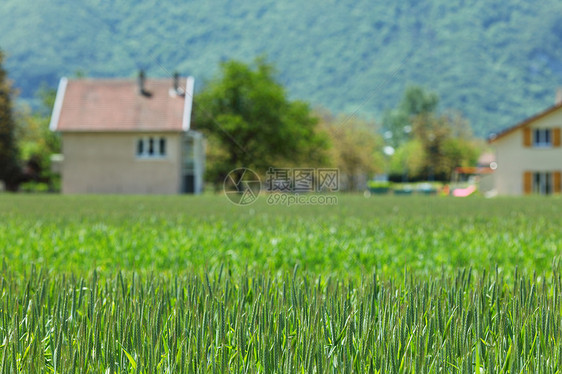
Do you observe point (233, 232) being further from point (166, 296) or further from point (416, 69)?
point (166, 296)

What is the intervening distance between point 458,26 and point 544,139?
2764cm

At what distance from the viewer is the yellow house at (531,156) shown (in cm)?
3272

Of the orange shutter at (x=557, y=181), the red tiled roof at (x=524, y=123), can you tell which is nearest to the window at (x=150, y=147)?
the red tiled roof at (x=524, y=123)

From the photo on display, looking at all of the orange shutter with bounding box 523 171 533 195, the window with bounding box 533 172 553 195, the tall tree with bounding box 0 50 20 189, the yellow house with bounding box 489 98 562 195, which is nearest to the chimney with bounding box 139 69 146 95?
the tall tree with bounding box 0 50 20 189

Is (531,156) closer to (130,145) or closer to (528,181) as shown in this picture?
(528,181)

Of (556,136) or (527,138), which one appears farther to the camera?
(527,138)

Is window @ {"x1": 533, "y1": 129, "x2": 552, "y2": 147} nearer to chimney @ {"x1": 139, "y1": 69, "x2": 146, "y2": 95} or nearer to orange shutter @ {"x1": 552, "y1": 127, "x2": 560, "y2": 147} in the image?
orange shutter @ {"x1": 552, "y1": 127, "x2": 560, "y2": 147}

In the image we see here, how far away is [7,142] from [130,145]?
9.55m

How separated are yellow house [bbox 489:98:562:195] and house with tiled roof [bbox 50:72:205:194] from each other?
1625cm

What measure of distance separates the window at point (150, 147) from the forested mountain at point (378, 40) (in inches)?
941

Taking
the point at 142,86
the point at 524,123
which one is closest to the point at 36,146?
the point at 142,86

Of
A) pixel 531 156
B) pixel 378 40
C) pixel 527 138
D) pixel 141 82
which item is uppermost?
pixel 141 82

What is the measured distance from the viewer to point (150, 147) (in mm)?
34969

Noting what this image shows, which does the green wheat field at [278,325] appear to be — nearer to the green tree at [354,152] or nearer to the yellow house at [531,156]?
the yellow house at [531,156]
